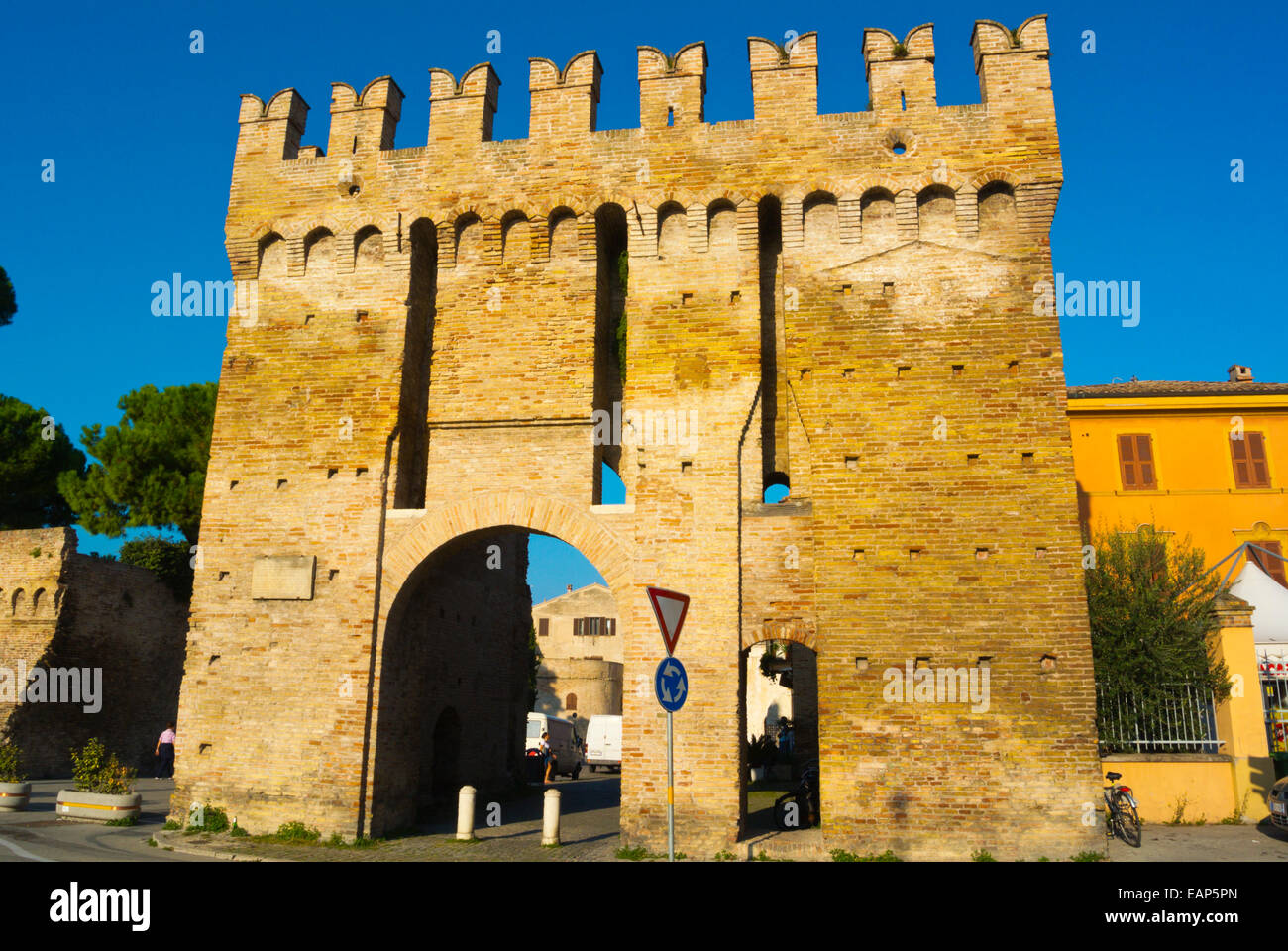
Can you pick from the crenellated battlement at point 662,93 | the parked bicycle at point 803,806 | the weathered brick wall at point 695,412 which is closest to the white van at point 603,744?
the parked bicycle at point 803,806

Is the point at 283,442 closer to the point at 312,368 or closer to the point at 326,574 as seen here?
the point at 312,368

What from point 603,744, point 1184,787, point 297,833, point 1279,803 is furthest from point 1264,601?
point 603,744

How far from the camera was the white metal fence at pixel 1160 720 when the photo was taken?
43.0 ft

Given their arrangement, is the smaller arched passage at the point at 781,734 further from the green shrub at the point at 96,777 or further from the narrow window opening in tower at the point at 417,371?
the green shrub at the point at 96,777

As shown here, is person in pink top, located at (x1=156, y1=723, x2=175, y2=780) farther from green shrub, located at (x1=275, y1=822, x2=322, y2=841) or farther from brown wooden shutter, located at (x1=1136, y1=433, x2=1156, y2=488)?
brown wooden shutter, located at (x1=1136, y1=433, x2=1156, y2=488)

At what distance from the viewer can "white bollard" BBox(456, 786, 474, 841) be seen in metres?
11.7

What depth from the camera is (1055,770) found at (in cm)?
977

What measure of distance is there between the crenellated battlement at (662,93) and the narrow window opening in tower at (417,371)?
1.66 meters

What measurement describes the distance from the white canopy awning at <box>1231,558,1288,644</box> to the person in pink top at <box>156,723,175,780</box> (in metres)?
21.8

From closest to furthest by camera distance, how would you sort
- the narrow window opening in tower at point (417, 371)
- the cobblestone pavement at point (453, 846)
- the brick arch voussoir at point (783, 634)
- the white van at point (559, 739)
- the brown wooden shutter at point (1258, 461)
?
the cobblestone pavement at point (453, 846) → the brick arch voussoir at point (783, 634) → the narrow window opening in tower at point (417, 371) → the brown wooden shutter at point (1258, 461) → the white van at point (559, 739)

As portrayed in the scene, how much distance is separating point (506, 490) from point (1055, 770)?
753 centimetres

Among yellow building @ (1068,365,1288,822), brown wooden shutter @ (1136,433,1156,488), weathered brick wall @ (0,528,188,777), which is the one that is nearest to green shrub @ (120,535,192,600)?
weathered brick wall @ (0,528,188,777)

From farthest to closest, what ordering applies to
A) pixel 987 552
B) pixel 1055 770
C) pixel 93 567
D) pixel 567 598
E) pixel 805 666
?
1. pixel 567 598
2. pixel 93 567
3. pixel 805 666
4. pixel 987 552
5. pixel 1055 770
